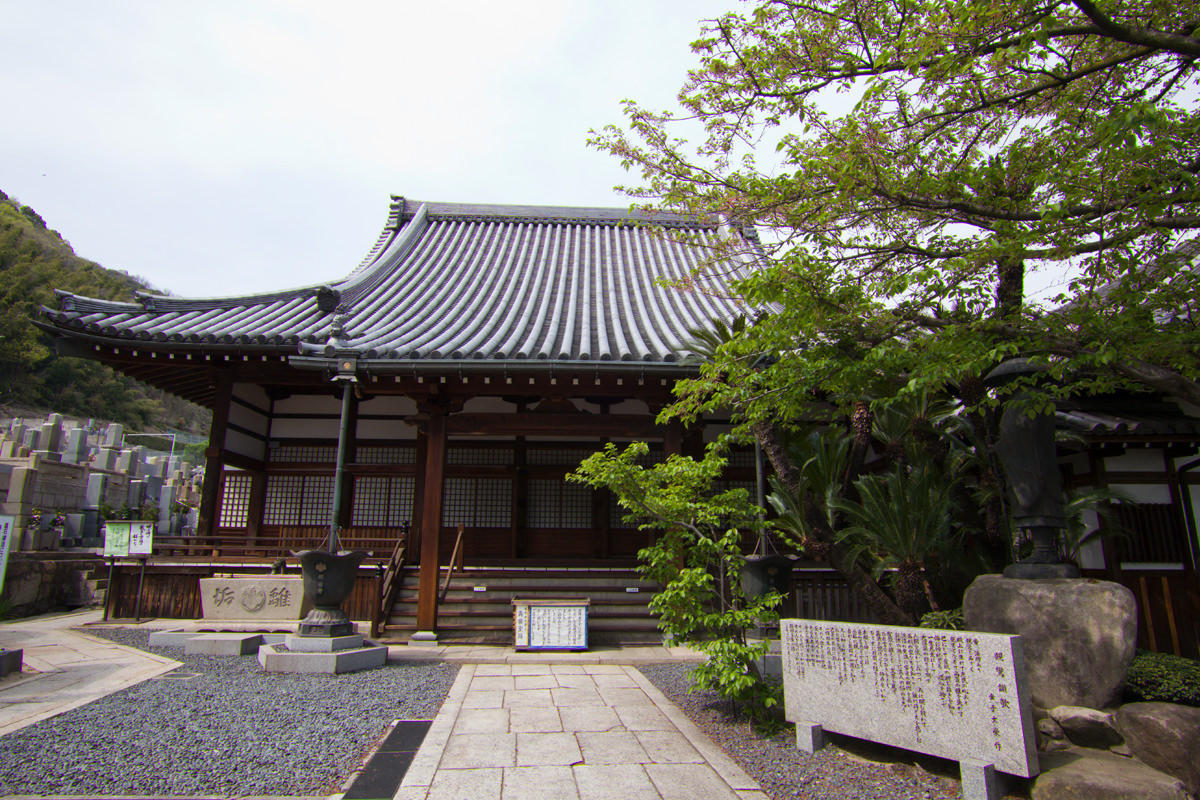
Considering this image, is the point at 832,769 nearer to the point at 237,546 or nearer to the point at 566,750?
the point at 566,750

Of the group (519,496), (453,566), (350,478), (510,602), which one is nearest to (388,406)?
(350,478)

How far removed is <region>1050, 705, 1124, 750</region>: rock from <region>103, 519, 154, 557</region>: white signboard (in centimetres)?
1057

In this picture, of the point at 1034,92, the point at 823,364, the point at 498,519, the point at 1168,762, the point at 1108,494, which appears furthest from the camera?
the point at 498,519

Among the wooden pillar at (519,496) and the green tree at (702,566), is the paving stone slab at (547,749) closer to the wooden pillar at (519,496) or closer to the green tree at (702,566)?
the green tree at (702,566)

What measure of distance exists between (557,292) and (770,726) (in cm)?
929

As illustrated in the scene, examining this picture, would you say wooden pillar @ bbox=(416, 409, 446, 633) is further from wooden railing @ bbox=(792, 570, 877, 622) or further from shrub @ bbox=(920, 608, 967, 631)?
shrub @ bbox=(920, 608, 967, 631)

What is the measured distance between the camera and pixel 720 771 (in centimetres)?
398

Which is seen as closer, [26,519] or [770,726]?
[770,726]

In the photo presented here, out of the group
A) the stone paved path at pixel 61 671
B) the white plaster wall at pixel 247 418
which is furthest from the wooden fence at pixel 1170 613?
the white plaster wall at pixel 247 418

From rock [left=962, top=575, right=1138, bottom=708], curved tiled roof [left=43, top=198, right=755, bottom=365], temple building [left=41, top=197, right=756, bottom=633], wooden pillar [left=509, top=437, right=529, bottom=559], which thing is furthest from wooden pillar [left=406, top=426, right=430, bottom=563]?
rock [left=962, top=575, right=1138, bottom=708]

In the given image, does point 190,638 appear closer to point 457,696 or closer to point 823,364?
point 457,696

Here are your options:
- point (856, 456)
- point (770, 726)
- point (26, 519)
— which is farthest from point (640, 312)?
point (26, 519)

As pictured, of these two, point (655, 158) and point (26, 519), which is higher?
point (655, 158)

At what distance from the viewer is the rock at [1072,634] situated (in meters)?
3.95
